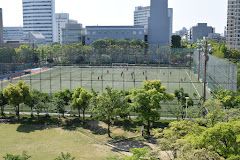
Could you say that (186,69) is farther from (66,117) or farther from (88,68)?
(66,117)

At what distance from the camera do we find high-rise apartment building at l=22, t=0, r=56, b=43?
→ 145 metres

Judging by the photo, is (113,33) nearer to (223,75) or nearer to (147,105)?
(223,75)

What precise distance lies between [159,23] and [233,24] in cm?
2127

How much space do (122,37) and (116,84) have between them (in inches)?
2645

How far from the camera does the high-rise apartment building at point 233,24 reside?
98.9 m

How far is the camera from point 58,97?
31.4m

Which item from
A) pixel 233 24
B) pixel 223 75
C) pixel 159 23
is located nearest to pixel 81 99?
pixel 223 75

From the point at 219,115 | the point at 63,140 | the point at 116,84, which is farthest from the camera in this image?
the point at 116,84

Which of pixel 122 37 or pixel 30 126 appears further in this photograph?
pixel 122 37

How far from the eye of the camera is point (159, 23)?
4304 inches

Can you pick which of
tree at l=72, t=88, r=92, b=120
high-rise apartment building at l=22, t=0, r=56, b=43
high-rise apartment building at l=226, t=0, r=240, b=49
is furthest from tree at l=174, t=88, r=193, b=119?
high-rise apartment building at l=22, t=0, r=56, b=43

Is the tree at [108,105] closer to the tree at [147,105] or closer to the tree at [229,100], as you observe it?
the tree at [147,105]

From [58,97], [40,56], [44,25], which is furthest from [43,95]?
[44,25]

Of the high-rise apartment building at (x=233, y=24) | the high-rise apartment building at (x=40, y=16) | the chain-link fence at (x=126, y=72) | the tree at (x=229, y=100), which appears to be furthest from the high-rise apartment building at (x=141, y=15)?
the tree at (x=229, y=100)
